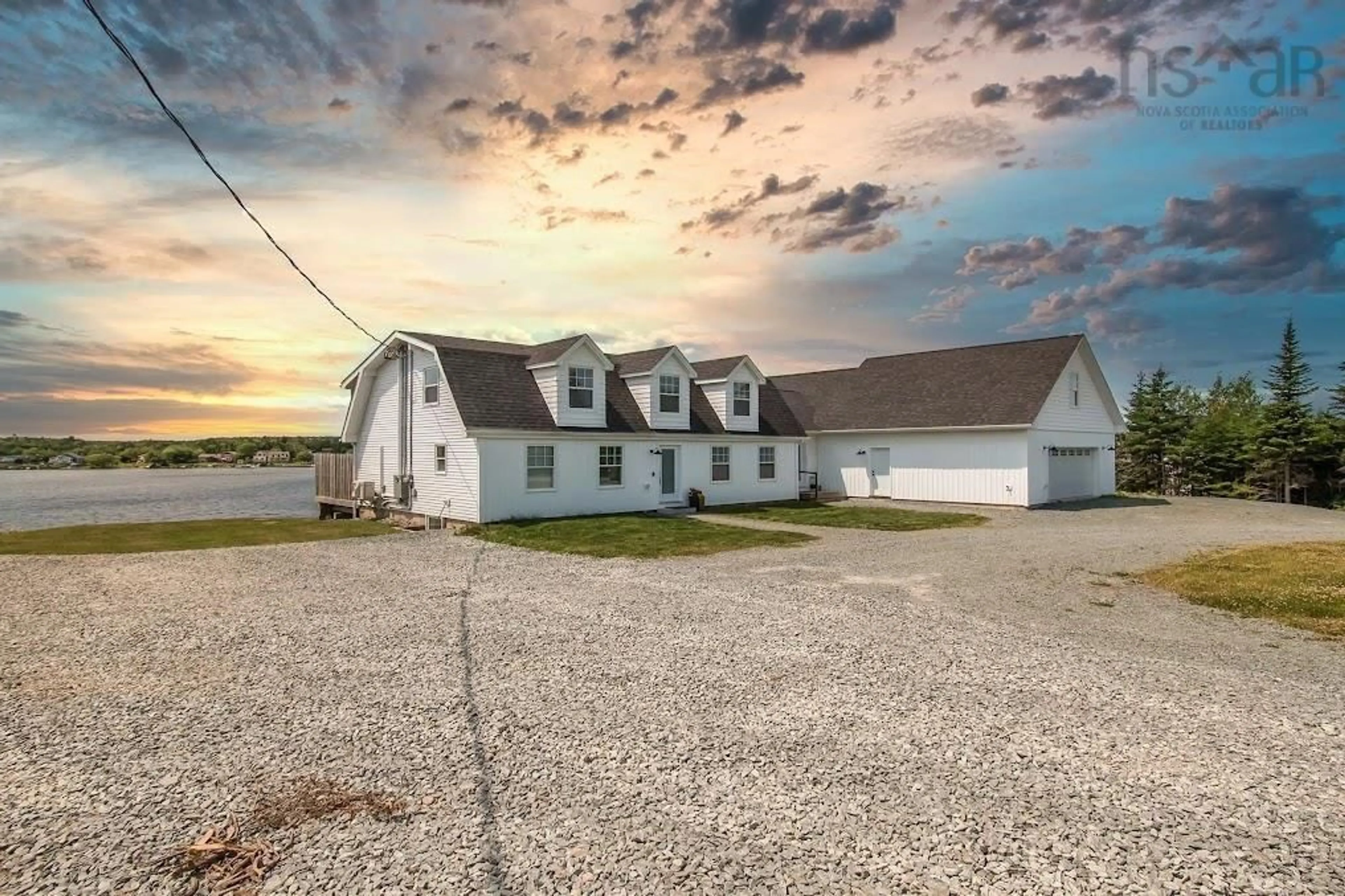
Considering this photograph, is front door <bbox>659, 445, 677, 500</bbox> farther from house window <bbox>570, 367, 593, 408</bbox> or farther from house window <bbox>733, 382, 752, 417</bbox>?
house window <bbox>733, 382, 752, 417</bbox>

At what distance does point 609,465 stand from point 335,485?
39.6 feet

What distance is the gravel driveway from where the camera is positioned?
4.20 m

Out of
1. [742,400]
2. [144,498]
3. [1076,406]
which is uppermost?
[742,400]

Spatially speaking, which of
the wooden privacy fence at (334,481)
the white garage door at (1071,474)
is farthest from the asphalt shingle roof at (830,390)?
the wooden privacy fence at (334,481)

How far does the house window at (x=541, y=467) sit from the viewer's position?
2264cm

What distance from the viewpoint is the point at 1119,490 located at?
42.4 meters

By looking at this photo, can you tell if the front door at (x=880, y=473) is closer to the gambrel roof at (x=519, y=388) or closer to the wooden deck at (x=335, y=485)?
the gambrel roof at (x=519, y=388)

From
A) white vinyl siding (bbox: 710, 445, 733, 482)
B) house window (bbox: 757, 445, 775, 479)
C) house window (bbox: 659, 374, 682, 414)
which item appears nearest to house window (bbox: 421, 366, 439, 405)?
house window (bbox: 659, 374, 682, 414)

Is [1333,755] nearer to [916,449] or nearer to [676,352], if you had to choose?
[676,352]

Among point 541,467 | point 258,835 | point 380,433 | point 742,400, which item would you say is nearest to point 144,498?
point 380,433

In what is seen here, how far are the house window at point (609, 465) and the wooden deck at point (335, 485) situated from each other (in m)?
9.36

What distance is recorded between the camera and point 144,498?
47.2 meters

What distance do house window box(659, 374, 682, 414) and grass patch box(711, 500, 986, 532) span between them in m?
4.01

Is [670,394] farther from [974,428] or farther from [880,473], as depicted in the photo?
[974,428]
